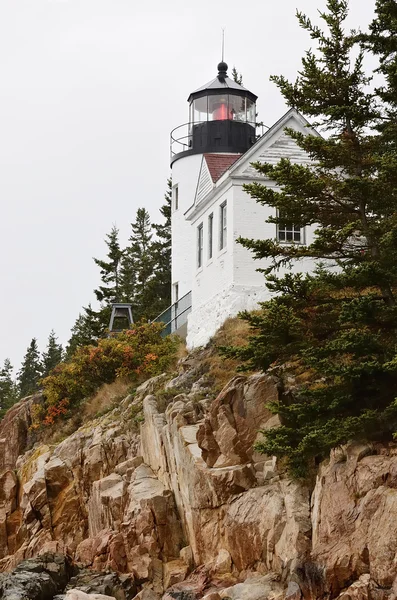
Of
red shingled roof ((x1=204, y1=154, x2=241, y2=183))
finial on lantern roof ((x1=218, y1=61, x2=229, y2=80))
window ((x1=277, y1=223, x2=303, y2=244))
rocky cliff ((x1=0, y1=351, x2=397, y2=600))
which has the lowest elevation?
rocky cliff ((x1=0, y1=351, x2=397, y2=600))

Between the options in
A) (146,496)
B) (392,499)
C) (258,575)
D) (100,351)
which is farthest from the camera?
(100,351)

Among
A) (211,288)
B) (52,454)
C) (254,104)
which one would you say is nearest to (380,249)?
(211,288)

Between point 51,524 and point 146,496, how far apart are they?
5.93m

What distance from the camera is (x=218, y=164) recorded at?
35.9 m

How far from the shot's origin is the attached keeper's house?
31.2 meters

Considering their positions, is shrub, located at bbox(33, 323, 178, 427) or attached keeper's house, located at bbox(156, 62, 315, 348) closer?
attached keeper's house, located at bbox(156, 62, 315, 348)

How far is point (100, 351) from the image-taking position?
1438 inches

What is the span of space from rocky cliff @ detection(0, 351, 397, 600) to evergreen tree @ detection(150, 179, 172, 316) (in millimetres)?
20716

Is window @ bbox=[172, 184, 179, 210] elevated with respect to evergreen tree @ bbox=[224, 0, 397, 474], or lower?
elevated

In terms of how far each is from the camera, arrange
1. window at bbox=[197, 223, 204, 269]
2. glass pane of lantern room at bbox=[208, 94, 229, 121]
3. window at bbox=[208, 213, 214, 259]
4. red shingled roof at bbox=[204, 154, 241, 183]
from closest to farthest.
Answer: window at bbox=[208, 213, 214, 259]
window at bbox=[197, 223, 204, 269]
red shingled roof at bbox=[204, 154, 241, 183]
glass pane of lantern room at bbox=[208, 94, 229, 121]

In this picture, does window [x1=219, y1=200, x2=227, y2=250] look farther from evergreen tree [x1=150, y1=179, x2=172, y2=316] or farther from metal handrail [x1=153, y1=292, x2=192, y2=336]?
evergreen tree [x1=150, y1=179, x2=172, y2=316]

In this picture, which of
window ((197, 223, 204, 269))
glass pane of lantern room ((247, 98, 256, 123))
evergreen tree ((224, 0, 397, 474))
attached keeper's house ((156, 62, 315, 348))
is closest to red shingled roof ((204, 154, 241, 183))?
attached keeper's house ((156, 62, 315, 348))

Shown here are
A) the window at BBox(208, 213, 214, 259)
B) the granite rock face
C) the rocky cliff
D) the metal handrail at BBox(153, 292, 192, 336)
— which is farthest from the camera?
the metal handrail at BBox(153, 292, 192, 336)

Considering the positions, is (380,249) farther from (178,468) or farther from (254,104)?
(254,104)
